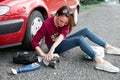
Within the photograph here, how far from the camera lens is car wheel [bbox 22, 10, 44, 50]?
493cm

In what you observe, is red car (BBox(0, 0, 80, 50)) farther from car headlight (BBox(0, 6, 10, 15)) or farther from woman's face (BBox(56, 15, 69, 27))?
woman's face (BBox(56, 15, 69, 27))

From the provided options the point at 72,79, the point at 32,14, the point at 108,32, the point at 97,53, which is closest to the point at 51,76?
the point at 72,79

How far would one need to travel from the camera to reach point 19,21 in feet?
15.1

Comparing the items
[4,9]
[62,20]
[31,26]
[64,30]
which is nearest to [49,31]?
[64,30]

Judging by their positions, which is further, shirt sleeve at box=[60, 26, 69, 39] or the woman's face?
shirt sleeve at box=[60, 26, 69, 39]

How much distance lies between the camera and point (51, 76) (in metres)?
4.10

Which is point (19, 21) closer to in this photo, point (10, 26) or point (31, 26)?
point (10, 26)

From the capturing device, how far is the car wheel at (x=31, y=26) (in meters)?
4.93

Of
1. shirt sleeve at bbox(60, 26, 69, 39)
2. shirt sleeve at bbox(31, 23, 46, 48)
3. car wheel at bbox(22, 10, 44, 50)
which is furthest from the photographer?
car wheel at bbox(22, 10, 44, 50)

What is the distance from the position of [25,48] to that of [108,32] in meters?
2.76

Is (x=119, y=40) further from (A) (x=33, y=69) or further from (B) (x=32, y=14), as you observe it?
(A) (x=33, y=69)

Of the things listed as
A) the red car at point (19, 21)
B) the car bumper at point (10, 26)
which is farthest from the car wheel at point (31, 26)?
the car bumper at point (10, 26)

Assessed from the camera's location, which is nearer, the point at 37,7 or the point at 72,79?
the point at 72,79

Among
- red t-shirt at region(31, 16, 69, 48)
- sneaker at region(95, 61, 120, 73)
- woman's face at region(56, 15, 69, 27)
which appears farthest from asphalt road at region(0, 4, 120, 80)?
woman's face at region(56, 15, 69, 27)
